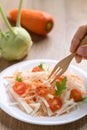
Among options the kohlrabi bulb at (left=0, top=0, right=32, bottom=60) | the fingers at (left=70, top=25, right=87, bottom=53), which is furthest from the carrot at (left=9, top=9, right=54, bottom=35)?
the fingers at (left=70, top=25, right=87, bottom=53)

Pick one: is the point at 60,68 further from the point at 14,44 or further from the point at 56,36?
the point at 56,36

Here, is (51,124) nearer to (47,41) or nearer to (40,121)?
(40,121)

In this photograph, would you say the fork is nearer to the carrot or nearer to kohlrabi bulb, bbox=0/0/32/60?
kohlrabi bulb, bbox=0/0/32/60

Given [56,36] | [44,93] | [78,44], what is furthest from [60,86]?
[56,36]

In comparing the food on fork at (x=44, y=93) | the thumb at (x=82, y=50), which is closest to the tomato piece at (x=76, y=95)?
the food on fork at (x=44, y=93)

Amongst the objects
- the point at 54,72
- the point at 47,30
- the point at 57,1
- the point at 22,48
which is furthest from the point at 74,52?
the point at 57,1

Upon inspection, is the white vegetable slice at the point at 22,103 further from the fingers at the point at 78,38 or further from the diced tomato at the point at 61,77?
the fingers at the point at 78,38
